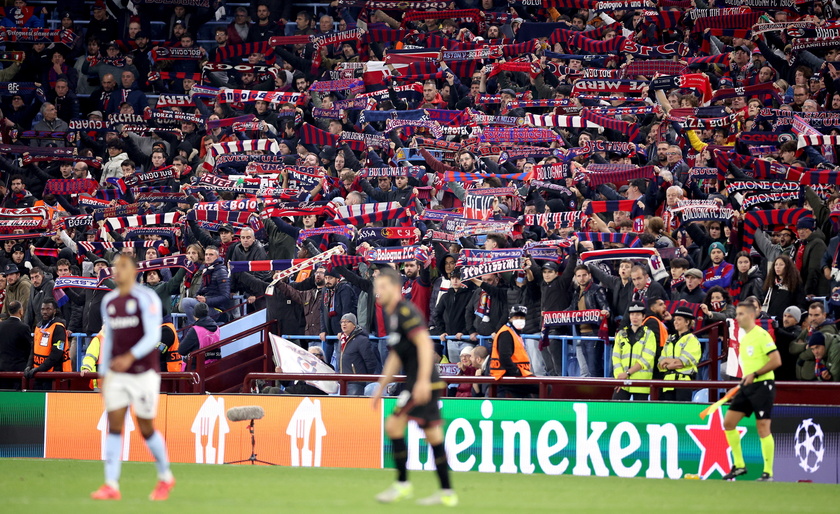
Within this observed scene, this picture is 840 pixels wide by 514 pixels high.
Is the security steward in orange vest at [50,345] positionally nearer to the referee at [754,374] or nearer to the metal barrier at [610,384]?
the metal barrier at [610,384]

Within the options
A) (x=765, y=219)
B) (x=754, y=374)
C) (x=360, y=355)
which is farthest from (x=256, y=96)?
(x=754, y=374)

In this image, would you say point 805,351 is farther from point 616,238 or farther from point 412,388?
point 412,388

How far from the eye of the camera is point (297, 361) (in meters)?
15.6

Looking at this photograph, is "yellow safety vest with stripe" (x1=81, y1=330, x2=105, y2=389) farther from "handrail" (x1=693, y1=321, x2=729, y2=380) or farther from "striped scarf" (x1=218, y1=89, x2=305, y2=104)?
"handrail" (x1=693, y1=321, x2=729, y2=380)

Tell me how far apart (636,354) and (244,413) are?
467cm

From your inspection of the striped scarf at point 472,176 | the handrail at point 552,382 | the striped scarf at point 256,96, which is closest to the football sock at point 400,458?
the handrail at point 552,382

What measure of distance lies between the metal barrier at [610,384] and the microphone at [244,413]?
0.66 metres

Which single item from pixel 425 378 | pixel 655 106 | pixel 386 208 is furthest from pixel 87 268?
pixel 425 378

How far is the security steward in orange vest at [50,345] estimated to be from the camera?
1708cm

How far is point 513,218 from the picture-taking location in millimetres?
16609

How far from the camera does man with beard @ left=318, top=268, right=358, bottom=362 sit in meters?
16.4

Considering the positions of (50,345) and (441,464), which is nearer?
(441,464)

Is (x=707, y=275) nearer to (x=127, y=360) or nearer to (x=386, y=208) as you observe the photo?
(x=386, y=208)

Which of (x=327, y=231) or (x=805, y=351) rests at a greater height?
(x=327, y=231)
